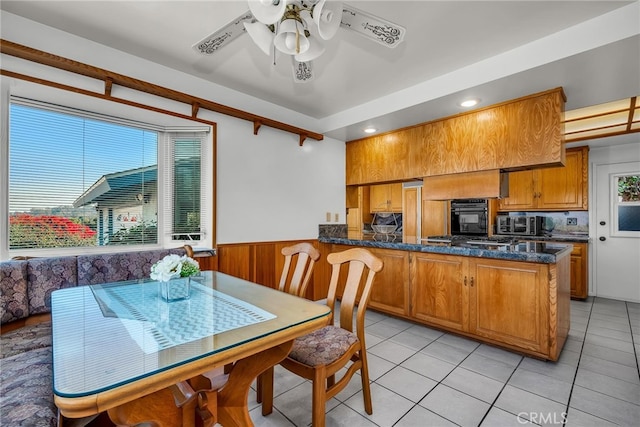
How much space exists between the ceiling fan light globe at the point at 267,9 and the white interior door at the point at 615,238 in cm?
526

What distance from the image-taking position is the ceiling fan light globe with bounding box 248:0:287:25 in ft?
4.00

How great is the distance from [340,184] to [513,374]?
109 inches

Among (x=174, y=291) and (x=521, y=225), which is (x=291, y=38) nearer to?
(x=174, y=291)

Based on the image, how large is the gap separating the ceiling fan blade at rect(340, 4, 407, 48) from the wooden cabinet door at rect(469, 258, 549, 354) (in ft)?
6.56

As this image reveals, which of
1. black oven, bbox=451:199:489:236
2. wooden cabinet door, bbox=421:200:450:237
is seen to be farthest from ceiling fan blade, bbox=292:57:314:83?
wooden cabinet door, bbox=421:200:450:237

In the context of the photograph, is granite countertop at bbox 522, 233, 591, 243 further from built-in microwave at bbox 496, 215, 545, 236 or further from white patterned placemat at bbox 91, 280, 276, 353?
white patterned placemat at bbox 91, 280, 276, 353

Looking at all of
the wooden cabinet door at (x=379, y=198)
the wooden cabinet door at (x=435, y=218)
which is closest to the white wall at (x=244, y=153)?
the wooden cabinet door at (x=435, y=218)

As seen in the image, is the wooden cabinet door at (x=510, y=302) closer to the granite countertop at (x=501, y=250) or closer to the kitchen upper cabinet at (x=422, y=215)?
the granite countertop at (x=501, y=250)

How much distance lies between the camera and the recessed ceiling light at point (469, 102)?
105 inches

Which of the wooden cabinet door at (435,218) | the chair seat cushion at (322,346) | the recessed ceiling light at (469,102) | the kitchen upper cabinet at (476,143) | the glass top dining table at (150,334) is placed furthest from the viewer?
the wooden cabinet door at (435,218)

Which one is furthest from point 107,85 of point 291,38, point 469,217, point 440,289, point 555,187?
point 555,187

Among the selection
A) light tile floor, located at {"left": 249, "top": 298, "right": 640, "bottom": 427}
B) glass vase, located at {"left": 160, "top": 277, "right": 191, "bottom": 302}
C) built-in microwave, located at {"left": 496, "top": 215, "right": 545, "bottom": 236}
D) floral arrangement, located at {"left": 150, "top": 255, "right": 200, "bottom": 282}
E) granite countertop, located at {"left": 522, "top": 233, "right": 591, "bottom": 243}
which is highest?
built-in microwave, located at {"left": 496, "top": 215, "right": 545, "bottom": 236}

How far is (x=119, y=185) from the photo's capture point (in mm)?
2412

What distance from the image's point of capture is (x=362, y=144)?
156 inches
